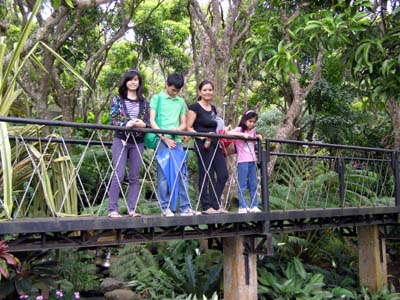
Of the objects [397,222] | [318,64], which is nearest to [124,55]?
[318,64]

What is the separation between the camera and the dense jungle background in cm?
487

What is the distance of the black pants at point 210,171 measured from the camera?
5.28 metres

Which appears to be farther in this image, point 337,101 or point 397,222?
point 337,101

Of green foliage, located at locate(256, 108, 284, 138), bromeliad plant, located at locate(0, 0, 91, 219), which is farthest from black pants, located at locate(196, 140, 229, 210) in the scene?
green foliage, located at locate(256, 108, 284, 138)

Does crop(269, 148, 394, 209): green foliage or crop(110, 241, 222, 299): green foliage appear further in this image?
crop(269, 148, 394, 209): green foliage

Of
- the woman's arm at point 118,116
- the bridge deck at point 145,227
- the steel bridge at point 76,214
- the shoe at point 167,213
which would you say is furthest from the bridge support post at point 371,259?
the woman's arm at point 118,116

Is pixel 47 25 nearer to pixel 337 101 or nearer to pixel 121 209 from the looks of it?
pixel 121 209

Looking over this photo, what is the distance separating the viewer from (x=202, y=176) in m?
5.32

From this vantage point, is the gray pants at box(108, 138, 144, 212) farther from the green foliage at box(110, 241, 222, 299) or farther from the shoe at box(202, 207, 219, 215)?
the green foliage at box(110, 241, 222, 299)

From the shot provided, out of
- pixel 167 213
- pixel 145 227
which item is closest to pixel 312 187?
pixel 167 213

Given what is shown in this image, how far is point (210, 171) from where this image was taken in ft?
17.5

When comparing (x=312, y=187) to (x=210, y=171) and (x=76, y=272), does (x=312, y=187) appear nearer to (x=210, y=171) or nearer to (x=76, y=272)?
(x=210, y=171)

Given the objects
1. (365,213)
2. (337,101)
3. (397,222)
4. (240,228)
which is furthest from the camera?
(337,101)

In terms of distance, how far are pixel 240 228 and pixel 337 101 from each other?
9.07 meters
